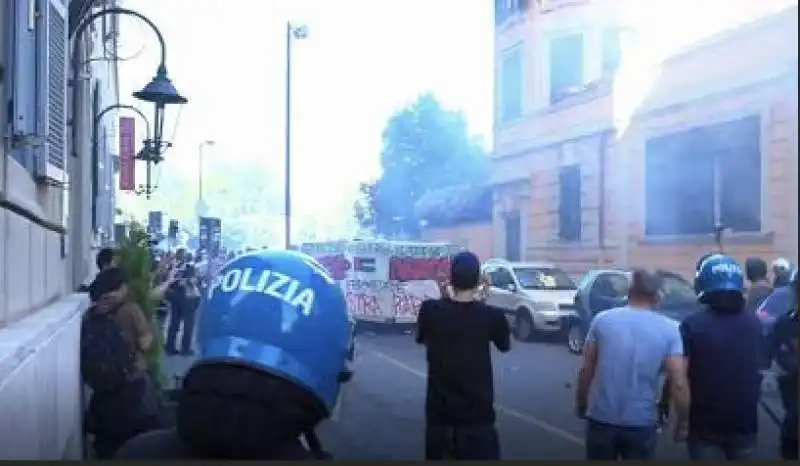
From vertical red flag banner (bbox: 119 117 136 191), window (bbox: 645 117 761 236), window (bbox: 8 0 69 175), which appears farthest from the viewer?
vertical red flag banner (bbox: 119 117 136 191)

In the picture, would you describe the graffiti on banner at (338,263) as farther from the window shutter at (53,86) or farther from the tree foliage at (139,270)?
the tree foliage at (139,270)

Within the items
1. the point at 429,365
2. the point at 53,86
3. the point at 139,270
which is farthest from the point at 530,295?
the point at 139,270

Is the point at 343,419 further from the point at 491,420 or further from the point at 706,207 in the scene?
the point at 706,207

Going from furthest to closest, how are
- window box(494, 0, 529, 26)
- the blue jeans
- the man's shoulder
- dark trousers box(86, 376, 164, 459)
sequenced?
dark trousers box(86, 376, 164, 459), the blue jeans, window box(494, 0, 529, 26), the man's shoulder

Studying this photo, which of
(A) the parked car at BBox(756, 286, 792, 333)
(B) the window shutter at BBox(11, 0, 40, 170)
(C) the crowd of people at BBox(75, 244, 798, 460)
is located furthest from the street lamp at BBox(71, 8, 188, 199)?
(A) the parked car at BBox(756, 286, 792, 333)

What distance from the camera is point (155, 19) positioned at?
2.58m

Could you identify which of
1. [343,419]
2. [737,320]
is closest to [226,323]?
[343,419]

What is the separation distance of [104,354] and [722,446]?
7.62ft

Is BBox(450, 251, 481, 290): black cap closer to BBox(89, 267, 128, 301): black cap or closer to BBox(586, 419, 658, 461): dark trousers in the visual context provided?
BBox(586, 419, 658, 461): dark trousers

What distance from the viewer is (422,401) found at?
320 cm

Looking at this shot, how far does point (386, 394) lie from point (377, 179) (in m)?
0.75

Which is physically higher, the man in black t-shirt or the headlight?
the headlight

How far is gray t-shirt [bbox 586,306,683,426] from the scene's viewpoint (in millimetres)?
3145

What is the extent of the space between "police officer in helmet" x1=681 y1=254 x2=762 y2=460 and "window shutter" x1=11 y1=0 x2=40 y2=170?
2.10 metres
